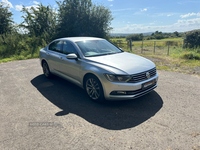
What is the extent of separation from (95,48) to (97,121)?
2.35 meters

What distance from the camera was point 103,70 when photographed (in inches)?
143

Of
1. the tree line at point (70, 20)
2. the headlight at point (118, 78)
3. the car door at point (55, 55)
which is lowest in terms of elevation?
the headlight at point (118, 78)

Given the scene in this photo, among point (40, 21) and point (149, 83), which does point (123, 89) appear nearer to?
point (149, 83)

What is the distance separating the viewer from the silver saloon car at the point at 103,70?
354cm

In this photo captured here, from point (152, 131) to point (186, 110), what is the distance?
1.31 m

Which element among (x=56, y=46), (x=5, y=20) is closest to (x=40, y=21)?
(x=5, y=20)

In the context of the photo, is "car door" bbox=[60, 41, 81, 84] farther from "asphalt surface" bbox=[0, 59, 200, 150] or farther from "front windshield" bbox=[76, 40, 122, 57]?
"asphalt surface" bbox=[0, 59, 200, 150]

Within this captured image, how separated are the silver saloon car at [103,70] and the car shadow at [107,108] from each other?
322 mm

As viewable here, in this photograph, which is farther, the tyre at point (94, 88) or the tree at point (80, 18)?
the tree at point (80, 18)

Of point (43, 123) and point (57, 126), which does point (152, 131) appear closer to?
point (57, 126)

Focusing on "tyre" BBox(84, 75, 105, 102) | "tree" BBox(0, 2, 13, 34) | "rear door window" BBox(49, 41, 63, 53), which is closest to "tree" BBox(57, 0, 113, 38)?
"tree" BBox(0, 2, 13, 34)

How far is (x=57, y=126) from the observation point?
314cm

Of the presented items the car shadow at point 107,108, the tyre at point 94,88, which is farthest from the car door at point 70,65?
the car shadow at point 107,108

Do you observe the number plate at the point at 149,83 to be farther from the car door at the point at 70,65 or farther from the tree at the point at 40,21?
the tree at the point at 40,21
